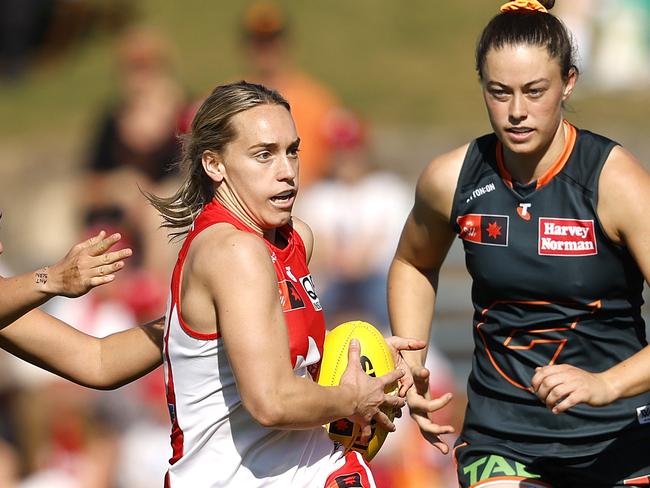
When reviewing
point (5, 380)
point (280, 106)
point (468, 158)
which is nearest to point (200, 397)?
point (280, 106)

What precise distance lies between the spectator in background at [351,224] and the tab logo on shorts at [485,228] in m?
4.71

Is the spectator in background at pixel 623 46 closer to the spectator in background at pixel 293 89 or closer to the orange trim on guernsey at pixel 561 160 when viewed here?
the spectator in background at pixel 293 89

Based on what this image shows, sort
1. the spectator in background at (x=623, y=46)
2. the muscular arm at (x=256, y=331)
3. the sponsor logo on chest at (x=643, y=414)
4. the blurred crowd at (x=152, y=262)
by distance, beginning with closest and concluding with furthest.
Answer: the muscular arm at (x=256, y=331) → the sponsor logo on chest at (x=643, y=414) → the blurred crowd at (x=152, y=262) → the spectator in background at (x=623, y=46)

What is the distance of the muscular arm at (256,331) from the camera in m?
3.56

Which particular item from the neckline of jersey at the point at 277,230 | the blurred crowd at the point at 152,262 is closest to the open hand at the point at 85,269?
the neckline of jersey at the point at 277,230

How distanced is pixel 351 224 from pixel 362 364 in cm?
511

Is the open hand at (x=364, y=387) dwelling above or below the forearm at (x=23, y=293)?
below

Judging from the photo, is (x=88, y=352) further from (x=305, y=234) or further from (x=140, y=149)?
(x=140, y=149)

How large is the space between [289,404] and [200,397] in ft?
1.31

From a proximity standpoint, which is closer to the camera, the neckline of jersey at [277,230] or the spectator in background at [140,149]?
the neckline of jersey at [277,230]

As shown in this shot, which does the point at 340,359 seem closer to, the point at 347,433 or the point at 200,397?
the point at 347,433

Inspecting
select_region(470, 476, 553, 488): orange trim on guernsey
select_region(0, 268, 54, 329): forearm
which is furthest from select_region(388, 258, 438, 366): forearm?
select_region(0, 268, 54, 329): forearm

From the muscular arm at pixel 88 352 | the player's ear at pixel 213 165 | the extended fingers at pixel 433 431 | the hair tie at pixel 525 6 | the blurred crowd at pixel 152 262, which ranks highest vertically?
the hair tie at pixel 525 6

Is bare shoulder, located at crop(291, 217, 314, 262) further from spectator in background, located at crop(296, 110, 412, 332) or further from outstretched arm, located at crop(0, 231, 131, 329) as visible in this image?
spectator in background, located at crop(296, 110, 412, 332)
